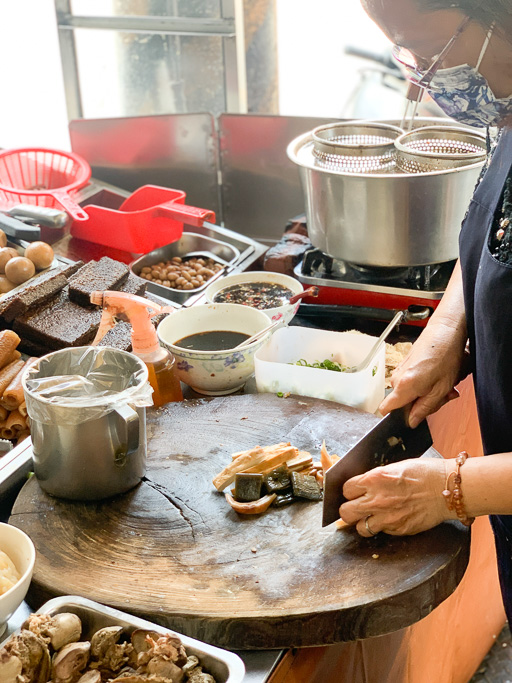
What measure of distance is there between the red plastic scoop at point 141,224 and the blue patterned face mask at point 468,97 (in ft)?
4.47

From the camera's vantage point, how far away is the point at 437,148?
2.25m

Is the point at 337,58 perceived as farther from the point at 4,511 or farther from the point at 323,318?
the point at 4,511

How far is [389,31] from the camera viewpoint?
4.05 ft

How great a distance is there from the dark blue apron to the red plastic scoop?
4.08 feet

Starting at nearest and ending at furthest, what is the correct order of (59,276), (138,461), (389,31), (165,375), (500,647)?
(389,31) → (138,461) → (165,375) → (59,276) → (500,647)

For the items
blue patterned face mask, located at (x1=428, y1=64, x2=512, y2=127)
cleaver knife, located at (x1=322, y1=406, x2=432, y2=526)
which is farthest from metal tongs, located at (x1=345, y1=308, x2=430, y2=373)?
blue patterned face mask, located at (x1=428, y1=64, x2=512, y2=127)

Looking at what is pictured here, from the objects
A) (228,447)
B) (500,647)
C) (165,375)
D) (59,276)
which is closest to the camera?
(228,447)

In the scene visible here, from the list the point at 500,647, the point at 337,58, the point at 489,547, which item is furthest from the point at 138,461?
the point at 337,58

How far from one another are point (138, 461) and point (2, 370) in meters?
0.63

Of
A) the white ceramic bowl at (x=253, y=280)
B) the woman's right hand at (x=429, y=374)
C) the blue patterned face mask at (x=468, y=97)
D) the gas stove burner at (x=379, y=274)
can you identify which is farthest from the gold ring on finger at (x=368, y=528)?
the gas stove burner at (x=379, y=274)

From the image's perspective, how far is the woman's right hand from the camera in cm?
156

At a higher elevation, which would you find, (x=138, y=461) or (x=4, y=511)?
(x=138, y=461)

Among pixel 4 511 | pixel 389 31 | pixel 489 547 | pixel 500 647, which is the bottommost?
pixel 500 647

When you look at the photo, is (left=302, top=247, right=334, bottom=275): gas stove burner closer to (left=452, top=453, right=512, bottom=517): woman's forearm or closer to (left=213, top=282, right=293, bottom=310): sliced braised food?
(left=213, top=282, right=293, bottom=310): sliced braised food
